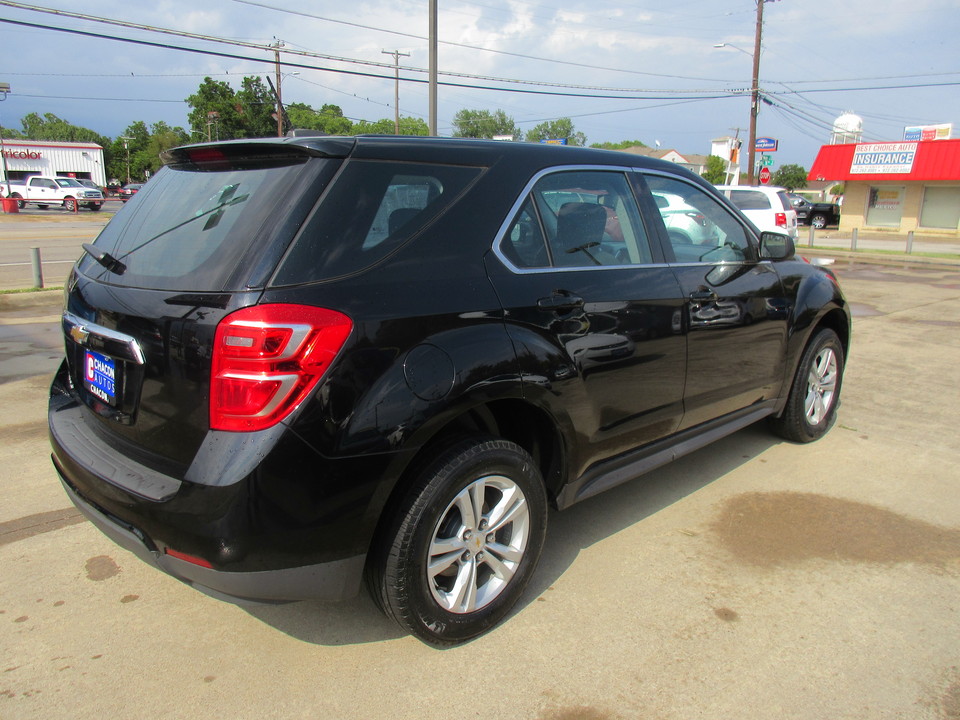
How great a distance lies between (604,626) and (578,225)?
165 cm

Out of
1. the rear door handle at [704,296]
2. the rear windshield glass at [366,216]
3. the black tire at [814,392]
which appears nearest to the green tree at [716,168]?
→ the black tire at [814,392]

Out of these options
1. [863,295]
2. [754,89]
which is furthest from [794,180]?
[863,295]

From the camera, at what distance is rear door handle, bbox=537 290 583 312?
280 centimetres

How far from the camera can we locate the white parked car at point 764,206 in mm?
15438

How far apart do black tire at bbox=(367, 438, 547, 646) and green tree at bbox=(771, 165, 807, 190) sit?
96456mm

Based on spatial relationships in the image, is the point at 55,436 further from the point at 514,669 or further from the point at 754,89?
the point at 754,89

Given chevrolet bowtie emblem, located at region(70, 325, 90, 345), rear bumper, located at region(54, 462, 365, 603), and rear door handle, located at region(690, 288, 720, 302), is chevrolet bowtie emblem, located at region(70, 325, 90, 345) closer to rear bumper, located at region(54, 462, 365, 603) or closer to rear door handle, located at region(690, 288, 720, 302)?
rear bumper, located at region(54, 462, 365, 603)

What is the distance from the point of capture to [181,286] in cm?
235

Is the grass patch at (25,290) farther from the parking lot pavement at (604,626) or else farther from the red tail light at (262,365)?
the red tail light at (262,365)

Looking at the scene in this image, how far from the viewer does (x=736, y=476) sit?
4.37m

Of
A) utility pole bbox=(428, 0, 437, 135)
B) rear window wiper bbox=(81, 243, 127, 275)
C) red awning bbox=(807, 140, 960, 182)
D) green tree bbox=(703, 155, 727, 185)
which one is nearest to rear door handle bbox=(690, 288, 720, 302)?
rear window wiper bbox=(81, 243, 127, 275)

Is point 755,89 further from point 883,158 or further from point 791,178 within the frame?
point 791,178

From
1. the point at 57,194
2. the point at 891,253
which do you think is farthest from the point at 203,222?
the point at 57,194

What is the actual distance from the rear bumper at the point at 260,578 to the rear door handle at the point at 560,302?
1.15 metres
